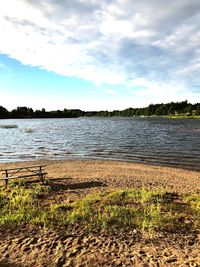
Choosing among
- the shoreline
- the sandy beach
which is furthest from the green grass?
the shoreline

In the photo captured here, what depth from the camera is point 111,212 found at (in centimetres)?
1063

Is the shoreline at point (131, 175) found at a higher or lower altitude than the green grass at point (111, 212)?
lower

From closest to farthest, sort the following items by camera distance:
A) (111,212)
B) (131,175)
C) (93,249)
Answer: (93,249) < (111,212) < (131,175)

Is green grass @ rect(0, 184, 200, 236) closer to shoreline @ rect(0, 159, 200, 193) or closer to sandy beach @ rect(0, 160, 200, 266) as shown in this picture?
sandy beach @ rect(0, 160, 200, 266)

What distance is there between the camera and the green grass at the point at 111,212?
946 cm

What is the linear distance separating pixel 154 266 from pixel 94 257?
160cm

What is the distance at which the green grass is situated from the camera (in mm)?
9461

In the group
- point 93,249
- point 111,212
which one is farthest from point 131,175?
point 93,249

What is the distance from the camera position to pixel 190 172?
2284 cm

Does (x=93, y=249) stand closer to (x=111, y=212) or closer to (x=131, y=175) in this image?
(x=111, y=212)

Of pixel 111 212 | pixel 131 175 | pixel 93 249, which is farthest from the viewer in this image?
pixel 131 175

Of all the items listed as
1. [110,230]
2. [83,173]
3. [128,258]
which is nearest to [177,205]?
[110,230]

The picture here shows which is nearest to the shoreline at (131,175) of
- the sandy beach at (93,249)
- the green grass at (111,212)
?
the green grass at (111,212)

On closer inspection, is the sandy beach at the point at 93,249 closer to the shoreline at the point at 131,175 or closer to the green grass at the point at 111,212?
the green grass at the point at 111,212
